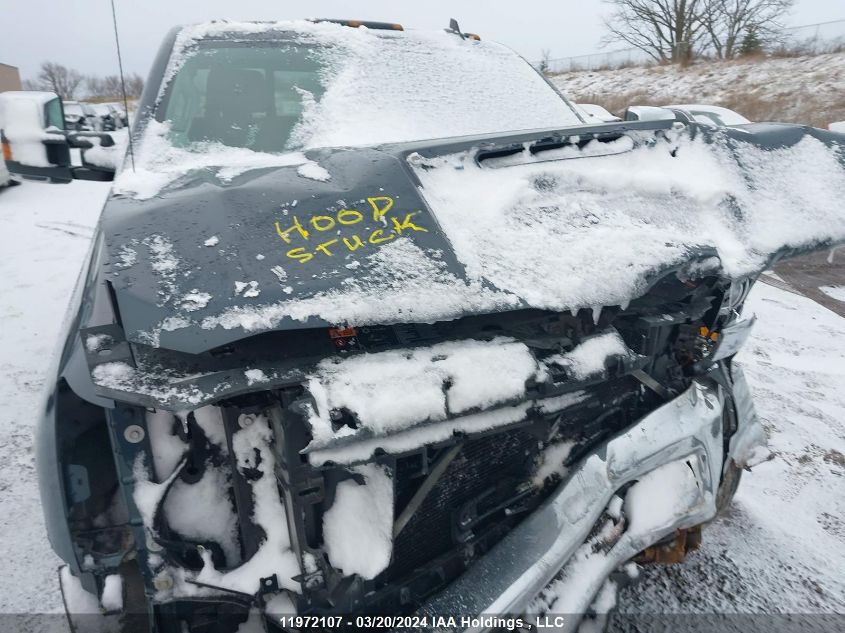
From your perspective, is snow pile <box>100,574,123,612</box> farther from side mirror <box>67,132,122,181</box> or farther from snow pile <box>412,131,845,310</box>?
side mirror <box>67,132,122,181</box>

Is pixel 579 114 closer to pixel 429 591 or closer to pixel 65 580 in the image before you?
pixel 429 591

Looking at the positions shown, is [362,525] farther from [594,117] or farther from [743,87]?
[743,87]

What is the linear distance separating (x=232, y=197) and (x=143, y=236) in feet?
0.74

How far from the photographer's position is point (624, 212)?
1.67 m

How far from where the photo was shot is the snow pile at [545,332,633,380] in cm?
144

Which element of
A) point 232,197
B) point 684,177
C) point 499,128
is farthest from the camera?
point 499,128

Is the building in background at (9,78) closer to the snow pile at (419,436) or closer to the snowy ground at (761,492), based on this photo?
the snowy ground at (761,492)

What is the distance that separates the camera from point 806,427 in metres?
3.25

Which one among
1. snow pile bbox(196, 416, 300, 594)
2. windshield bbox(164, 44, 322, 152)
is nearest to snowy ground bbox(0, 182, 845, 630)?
snow pile bbox(196, 416, 300, 594)

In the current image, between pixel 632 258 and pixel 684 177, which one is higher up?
pixel 684 177

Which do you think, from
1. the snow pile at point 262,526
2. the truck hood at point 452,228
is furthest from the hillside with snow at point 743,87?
the snow pile at point 262,526

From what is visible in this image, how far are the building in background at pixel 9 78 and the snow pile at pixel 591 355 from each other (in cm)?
2974

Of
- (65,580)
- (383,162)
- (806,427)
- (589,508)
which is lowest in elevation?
(806,427)

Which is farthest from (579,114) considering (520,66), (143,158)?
(143,158)
